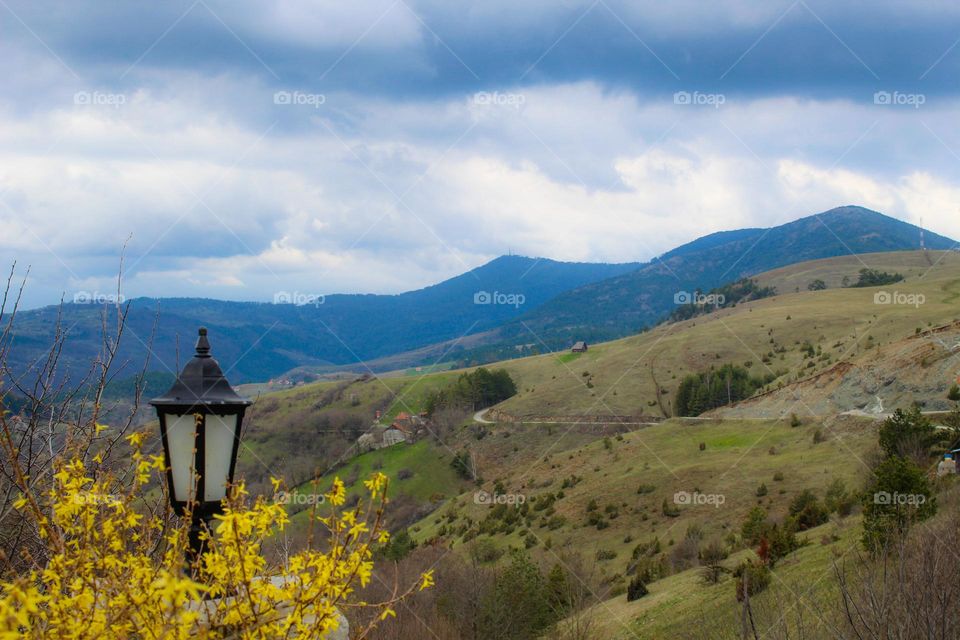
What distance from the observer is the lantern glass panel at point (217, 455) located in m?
4.77

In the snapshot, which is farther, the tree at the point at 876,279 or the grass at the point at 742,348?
the tree at the point at 876,279

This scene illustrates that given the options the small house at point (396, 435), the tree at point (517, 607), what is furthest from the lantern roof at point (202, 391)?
the small house at point (396, 435)

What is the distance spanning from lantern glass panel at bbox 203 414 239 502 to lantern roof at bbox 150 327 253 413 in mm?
90

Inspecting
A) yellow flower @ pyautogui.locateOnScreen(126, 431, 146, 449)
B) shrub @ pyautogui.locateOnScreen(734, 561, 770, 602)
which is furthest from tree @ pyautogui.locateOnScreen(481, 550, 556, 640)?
yellow flower @ pyautogui.locateOnScreen(126, 431, 146, 449)

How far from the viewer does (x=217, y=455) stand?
4844 millimetres

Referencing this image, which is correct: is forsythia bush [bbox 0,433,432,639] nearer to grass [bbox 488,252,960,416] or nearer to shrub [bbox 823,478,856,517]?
shrub [bbox 823,478,856,517]

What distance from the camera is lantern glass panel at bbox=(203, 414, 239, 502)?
4773 mm

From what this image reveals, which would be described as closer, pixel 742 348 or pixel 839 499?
pixel 839 499

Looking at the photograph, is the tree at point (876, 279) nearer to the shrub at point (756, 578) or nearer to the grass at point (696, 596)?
the grass at point (696, 596)

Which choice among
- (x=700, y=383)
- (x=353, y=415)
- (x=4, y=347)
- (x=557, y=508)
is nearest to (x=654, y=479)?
(x=557, y=508)

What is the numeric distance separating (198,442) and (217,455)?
0.60 ft

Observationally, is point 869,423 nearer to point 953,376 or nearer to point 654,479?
point 953,376

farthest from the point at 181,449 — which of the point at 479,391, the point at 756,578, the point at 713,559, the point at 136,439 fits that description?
the point at 479,391

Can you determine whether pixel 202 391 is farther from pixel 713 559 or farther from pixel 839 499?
pixel 839 499
